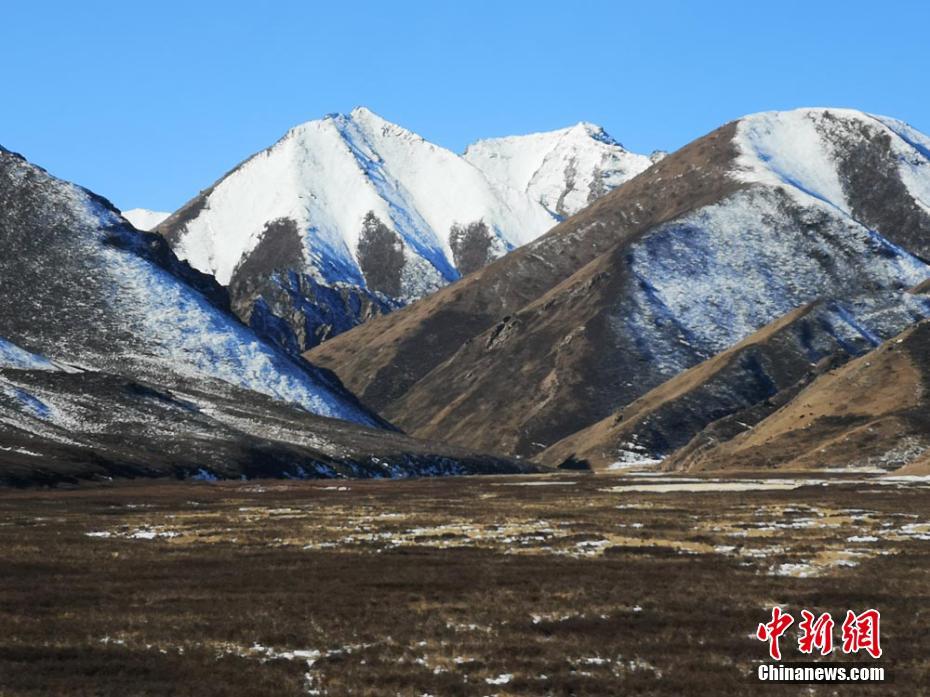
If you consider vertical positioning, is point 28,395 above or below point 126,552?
above

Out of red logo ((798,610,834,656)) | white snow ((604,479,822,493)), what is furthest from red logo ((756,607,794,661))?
white snow ((604,479,822,493))

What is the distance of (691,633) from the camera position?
3819 centimetres

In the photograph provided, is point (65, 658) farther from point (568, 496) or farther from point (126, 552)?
point (568, 496)

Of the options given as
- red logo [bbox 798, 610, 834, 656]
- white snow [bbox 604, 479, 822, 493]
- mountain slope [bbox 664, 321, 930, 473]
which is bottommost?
red logo [bbox 798, 610, 834, 656]

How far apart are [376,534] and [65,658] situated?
35.5 m

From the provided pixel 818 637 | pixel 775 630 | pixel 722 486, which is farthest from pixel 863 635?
pixel 722 486

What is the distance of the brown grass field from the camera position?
1294 inches

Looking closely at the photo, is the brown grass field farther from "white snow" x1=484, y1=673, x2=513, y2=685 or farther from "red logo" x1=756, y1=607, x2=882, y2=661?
"red logo" x1=756, y1=607, x2=882, y2=661

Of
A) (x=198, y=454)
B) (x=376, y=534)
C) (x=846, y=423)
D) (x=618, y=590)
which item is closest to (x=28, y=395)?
(x=198, y=454)

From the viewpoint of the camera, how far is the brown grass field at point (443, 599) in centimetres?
3288

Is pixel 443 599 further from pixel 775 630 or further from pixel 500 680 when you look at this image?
pixel 500 680

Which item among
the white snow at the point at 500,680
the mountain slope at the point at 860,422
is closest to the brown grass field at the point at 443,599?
the white snow at the point at 500,680

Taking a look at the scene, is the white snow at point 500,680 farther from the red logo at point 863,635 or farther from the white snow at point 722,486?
the white snow at point 722,486

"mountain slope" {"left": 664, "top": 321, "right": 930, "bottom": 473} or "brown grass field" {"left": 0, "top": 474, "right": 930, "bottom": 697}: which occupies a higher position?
"mountain slope" {"left": 664, "top": 321, "right": 930, "bottom": 473}
